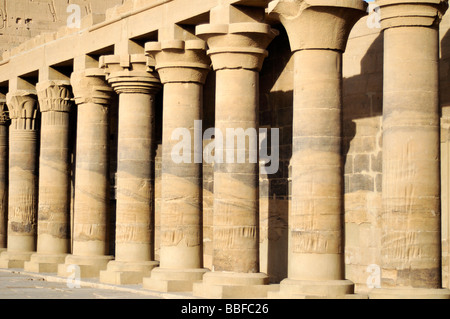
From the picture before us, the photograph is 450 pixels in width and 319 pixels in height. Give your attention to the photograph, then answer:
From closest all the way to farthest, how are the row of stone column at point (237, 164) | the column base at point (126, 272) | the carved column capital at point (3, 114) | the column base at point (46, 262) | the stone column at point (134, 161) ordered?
the row of stone column at point (237, 164) → the column base at point (126, 272) → the stone column at point (134, 161) → the column base at point (46, 262) → the carved column capital at point (3, 114)

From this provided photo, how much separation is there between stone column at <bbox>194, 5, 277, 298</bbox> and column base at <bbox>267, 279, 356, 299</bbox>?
2028 mm

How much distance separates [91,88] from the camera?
79.3ft

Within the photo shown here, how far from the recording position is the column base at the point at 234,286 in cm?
1745

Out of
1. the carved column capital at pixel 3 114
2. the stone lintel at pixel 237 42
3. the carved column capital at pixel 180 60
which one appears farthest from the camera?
the carved column capital at pixel 3 114

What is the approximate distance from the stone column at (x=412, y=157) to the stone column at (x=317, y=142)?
1.25 metres

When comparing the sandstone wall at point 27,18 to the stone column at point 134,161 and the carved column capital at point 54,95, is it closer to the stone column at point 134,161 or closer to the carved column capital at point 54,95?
the carved column capital at point 54,95

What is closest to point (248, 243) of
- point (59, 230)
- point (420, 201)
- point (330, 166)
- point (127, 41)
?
point (330, 166)

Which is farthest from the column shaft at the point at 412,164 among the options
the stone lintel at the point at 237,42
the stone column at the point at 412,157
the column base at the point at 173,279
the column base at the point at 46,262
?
the column base at the point at 46,262

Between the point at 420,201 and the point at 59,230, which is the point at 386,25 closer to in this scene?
the point at 420,201

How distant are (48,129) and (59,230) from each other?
2742 millimetres

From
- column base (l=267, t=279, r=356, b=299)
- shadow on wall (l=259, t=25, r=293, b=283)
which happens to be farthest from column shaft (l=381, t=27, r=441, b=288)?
shadow on wall (l=259, t=25, r=293, b=283)

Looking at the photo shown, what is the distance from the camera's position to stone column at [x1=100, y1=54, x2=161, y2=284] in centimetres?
2205

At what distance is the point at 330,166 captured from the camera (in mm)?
16031

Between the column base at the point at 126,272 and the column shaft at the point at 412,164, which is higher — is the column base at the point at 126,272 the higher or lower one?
the lower one
